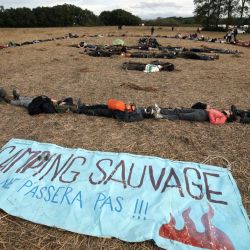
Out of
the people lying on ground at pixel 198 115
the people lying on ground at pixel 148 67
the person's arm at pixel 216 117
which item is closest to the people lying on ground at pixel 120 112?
the people lying on ground at pixel 198 115

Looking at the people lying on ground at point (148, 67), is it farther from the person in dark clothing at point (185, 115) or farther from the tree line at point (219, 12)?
the tree line at point (219, 12)

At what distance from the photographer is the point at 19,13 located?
55656mm

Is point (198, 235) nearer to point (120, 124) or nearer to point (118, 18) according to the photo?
point (120, 124)

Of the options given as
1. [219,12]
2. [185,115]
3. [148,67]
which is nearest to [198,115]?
[185,115]

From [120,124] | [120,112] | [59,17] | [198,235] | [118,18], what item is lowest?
[198,235]

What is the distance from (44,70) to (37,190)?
27.4 feet

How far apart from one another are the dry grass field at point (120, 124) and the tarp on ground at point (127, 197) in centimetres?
16

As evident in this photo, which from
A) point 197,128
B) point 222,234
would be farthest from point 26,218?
point 197,128

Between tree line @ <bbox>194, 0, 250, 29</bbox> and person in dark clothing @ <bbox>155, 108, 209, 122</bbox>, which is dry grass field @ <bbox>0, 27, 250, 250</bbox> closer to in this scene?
person in dark clothing @ <bbox>155, 108, 209, 122</bbox>

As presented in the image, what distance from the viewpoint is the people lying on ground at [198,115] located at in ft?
19.5

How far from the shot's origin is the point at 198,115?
596 centimetres

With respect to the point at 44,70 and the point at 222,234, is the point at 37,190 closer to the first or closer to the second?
the point at 222,234

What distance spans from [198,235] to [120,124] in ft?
10.0

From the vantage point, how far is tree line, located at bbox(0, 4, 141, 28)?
5475 cm
